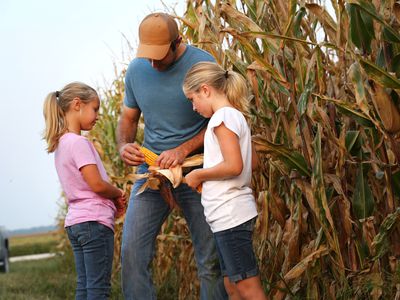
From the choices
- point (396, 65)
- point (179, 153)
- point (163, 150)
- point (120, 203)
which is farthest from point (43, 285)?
point (396, 65)

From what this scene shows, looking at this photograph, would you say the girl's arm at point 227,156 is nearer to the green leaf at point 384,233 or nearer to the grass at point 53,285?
the green leaf at point 384,233

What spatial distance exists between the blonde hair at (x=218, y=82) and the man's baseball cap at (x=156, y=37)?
26 centimetres

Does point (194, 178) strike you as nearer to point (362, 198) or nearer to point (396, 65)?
point (362, 198)

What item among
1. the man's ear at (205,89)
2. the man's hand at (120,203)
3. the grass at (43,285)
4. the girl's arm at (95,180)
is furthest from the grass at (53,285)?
the man's ear at (205,89)

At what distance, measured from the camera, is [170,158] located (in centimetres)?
375

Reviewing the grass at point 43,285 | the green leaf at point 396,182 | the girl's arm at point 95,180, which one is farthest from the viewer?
the grass at point 43,285

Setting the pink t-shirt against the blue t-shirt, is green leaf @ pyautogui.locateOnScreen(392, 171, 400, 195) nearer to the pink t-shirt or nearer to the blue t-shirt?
the blue t-shirt

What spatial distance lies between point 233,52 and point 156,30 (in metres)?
0.54

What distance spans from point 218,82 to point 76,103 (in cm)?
91

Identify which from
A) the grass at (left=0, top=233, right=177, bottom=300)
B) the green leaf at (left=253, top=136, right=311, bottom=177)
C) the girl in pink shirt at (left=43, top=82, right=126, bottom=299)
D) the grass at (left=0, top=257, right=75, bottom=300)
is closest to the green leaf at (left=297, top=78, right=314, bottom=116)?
the green leaf at (left=253, top=136, right=311, bottom=177)

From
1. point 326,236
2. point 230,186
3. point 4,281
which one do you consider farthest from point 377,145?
point 4,281

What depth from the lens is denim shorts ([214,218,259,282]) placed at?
3486mm

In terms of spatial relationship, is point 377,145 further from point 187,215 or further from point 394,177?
point 187,215

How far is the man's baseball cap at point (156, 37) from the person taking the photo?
3.79 meters
